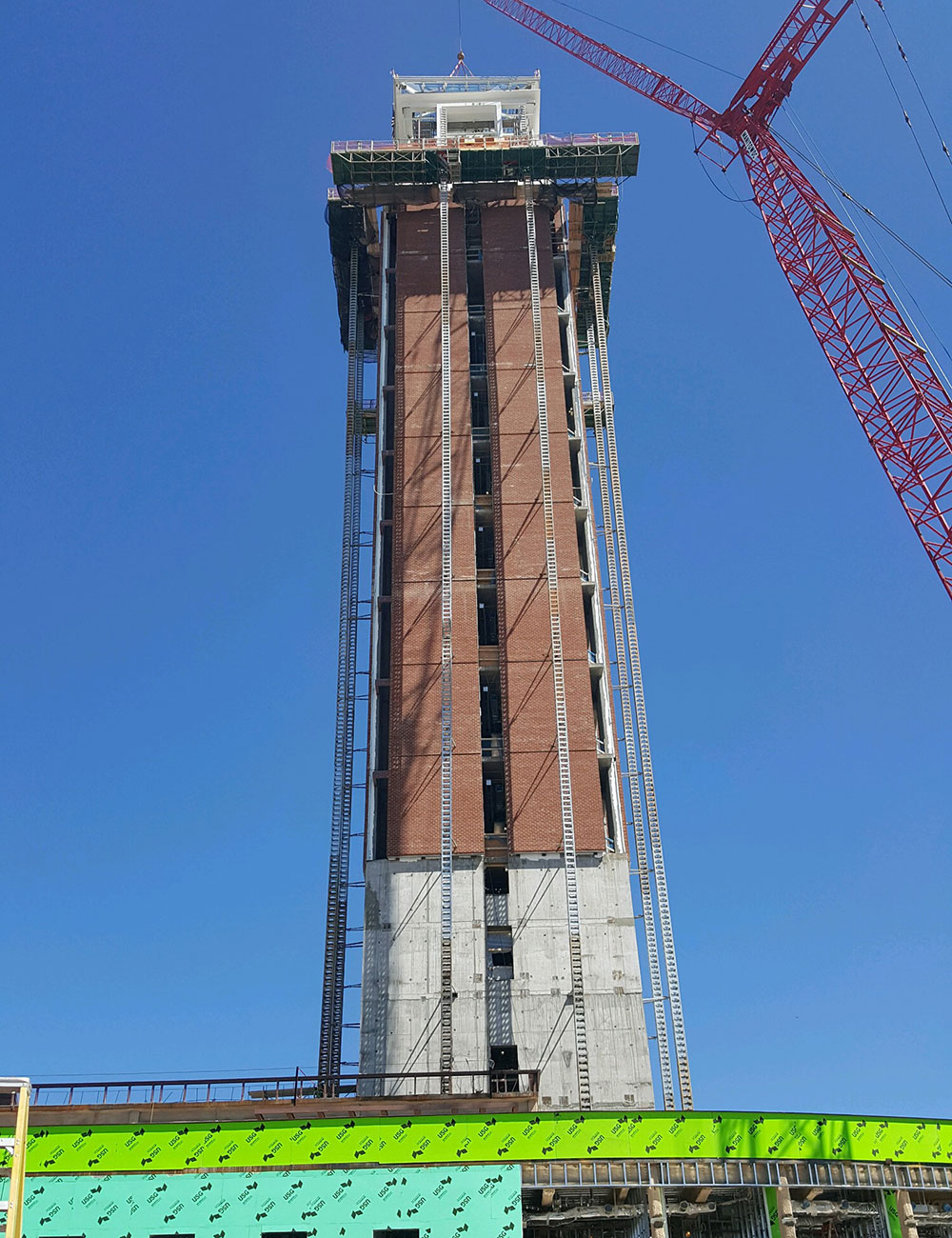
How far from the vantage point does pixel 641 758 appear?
259ft

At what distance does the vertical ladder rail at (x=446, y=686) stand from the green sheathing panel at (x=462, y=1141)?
53.4 ft

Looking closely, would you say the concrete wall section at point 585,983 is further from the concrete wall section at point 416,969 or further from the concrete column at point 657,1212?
the concrete column at point 657,1212

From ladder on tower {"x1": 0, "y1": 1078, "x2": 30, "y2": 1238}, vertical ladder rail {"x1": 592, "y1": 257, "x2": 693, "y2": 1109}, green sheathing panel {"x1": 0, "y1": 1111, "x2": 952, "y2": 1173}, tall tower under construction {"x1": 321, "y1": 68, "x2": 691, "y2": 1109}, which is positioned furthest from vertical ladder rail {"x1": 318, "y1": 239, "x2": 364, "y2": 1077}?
ladder on tower {"x1": 0, "y1": 1078, "x2": 30, "y2": 1238}

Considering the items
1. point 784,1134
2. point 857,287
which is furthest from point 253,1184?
point 857,287

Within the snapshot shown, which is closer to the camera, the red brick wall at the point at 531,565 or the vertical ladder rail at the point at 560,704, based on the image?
the vertical ladder rail at the point at 560,704

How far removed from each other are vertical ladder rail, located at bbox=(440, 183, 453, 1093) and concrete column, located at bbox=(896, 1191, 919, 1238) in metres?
22.0

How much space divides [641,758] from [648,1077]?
1976cm

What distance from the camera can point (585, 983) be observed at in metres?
68.5

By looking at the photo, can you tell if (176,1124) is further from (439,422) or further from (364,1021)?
(439,422)

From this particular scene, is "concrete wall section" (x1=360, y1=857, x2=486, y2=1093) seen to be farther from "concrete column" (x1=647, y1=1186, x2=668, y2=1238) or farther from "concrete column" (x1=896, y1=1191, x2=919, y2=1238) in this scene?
"concrete column" (x1=896, y1=1191, x2=919, y2=1238)

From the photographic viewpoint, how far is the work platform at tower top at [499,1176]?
4175 centimetres

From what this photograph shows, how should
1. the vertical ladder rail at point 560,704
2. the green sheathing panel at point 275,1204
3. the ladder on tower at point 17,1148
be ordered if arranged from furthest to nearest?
the vertical ladder rail at point 560,704
the green sheathing panel at point 275,1204
the ladder on tower at point 17,1148

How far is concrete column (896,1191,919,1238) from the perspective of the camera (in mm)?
43469

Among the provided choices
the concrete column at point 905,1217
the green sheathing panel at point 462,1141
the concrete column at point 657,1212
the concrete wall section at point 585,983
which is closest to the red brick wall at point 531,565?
the concrete wall section at point 585,983
